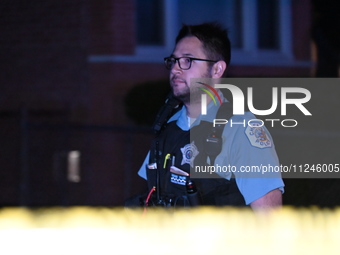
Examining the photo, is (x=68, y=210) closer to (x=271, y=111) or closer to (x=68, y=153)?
(x=68, y=153)

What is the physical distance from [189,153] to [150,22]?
6423 millimetres

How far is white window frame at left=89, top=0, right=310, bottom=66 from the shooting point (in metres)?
9.63

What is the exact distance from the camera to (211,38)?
389 cm

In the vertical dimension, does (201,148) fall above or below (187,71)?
below

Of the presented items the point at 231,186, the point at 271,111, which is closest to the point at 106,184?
the point at 271,111

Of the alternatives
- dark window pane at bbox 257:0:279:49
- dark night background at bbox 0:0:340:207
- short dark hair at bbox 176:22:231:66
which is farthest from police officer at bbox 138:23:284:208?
dark window pane at bbox 257:0:279:49

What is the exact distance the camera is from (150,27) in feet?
32.7

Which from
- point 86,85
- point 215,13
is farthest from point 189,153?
point 215,13

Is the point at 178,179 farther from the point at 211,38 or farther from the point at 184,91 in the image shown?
the point at 211,38

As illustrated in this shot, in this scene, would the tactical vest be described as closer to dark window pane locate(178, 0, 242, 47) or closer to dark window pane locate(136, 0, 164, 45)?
dark window pane locate(136, 0, 164, 45)

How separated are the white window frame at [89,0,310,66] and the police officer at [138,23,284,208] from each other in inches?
218

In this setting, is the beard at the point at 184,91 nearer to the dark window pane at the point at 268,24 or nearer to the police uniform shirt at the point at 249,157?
the police uniform shirt at the point at 249,157

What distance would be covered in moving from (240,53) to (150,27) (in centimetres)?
133

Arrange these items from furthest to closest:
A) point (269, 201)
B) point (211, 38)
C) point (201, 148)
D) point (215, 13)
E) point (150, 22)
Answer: point (215, 13) < point (150, 22) < point (211, 38) < point (201, 148) < point (269, 201)
